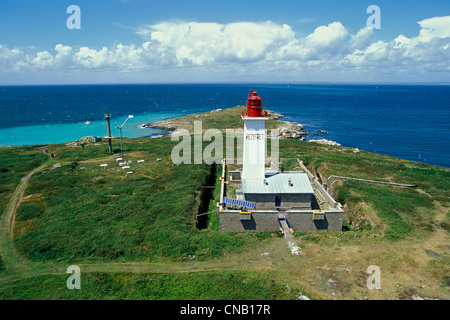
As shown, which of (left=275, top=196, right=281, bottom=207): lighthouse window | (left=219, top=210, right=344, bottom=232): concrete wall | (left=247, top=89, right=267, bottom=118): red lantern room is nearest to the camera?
(left=219, top=210, right=344, bottom=232): concrete wall

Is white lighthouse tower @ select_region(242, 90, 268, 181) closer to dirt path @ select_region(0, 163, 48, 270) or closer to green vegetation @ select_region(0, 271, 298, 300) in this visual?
green vegetation @ select_region(0, 271, 298, 300)

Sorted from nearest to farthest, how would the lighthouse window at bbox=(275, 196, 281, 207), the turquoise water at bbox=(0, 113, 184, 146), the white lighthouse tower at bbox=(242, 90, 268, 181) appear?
the white lighthouse tower at bbox=(242, 90, 268, 181)
the lighthouse window at bbox=(275, 196, 281, 207)
the turquoise water at bbox=(0, 113, 184, 146)

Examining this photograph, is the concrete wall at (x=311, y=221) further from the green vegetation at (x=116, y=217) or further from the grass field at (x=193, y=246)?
the green vegetation at (x=116, y=217)

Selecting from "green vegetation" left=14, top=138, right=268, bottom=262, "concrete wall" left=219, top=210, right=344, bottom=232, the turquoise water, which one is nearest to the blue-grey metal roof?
"concrete wall" left=219, top=210, right=344, bottom=232

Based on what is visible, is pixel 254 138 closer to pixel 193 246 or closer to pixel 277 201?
pixel 277 201

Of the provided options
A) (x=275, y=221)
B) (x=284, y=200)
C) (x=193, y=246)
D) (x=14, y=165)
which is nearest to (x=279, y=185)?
(x=284, y=200)
